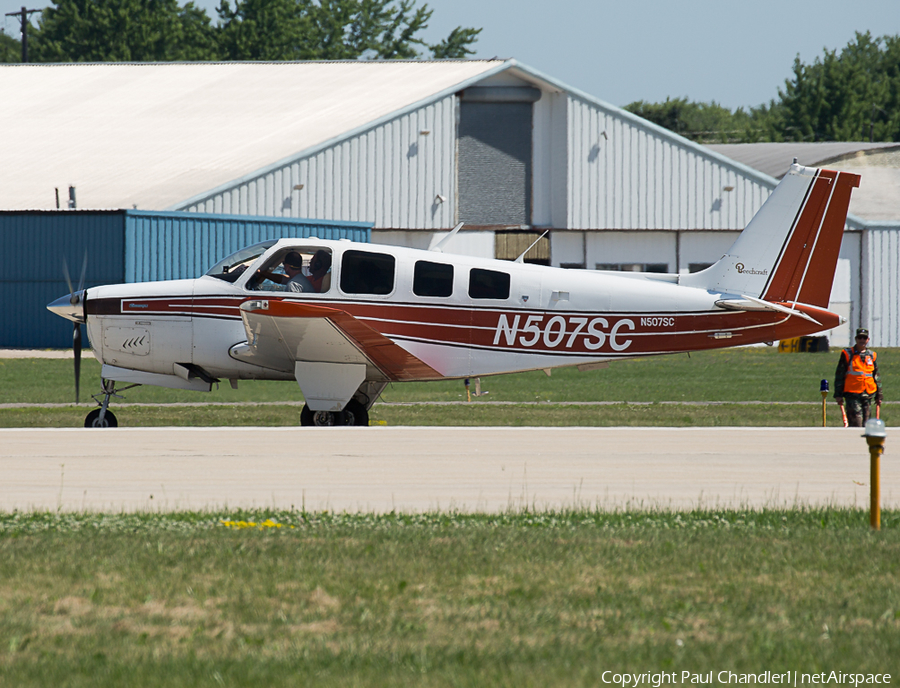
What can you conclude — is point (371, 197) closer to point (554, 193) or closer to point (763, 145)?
point (554, 193)

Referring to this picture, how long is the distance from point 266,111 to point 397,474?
34.6m

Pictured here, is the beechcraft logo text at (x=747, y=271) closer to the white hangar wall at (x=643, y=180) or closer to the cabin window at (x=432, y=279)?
the cabin window at (x=432, y=279)

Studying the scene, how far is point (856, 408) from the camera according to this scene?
16172mm

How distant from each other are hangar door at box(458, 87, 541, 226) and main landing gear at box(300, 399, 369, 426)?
83.1ft

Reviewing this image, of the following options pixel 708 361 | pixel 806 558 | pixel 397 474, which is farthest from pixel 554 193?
pixel 806 558

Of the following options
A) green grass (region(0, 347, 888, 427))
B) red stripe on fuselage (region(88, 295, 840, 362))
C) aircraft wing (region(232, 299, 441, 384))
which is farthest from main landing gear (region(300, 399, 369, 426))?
green grass (region(0, 347, 888, 427))

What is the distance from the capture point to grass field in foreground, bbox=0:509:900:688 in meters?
5.45

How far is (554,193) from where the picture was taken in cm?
4150

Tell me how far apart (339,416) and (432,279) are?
7.40 ft

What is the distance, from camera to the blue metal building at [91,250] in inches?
1345

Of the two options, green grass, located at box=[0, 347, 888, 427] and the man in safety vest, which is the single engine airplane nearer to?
the man in safety vest

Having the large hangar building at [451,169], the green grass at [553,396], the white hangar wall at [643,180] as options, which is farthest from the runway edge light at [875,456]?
the white hangar wall at [643,180]

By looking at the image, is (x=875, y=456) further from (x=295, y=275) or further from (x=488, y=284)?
(x=295, y=275)

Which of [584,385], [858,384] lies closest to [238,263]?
[858,384]
